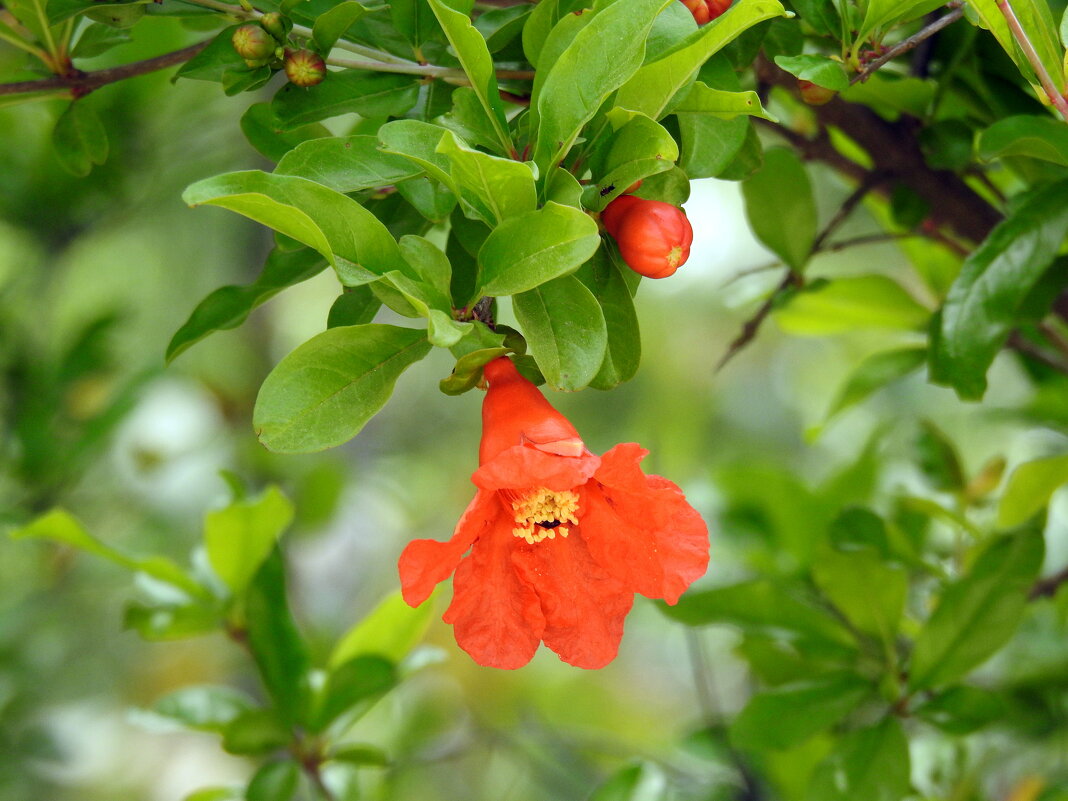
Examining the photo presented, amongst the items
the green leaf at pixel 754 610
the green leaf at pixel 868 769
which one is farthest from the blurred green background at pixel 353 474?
the green leaf at pixel 868 769

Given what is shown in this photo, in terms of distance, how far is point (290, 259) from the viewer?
0.68 m

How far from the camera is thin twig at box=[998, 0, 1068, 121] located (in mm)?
589

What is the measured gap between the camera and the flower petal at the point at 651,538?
0.61m

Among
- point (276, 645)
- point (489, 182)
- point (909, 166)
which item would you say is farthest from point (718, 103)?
point (276, 645)

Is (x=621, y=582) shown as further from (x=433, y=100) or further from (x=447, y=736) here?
(x=447, y=736)

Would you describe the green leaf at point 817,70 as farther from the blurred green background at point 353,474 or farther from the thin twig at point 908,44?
the blurred green background at point 353,474

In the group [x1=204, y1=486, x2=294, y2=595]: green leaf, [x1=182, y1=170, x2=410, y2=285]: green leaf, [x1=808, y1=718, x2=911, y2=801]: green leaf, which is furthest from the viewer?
[x1=204, y1=486, x2=294, y2=595]: green leaf

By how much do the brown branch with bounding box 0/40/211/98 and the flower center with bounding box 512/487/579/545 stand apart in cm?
38

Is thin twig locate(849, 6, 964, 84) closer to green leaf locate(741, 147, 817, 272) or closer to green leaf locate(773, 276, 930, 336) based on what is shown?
green leaf locate(741, 147, 817, 272)

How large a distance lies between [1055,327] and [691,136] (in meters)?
0.65

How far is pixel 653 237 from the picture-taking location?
56cm

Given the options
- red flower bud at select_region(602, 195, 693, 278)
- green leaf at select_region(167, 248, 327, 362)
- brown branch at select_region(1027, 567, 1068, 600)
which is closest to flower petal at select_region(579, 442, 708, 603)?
red flower bud at select_region(602, 195, 693, 278)

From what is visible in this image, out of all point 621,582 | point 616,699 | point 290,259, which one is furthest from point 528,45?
point 616,699

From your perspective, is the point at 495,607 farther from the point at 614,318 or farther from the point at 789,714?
the point at 789,714
